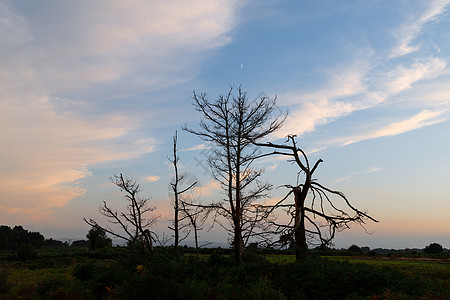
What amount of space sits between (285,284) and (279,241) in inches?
157

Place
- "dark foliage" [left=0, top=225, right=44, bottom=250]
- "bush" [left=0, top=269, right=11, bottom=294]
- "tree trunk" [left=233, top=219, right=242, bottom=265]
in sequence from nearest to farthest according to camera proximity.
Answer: "tree trunk" [left=233, top=219, right=242, bottom=265]
"bush" [left=0, top=269, right=11, bottom=294]
"dark foliage" [left=0, top=225, right=44, bottom=250]

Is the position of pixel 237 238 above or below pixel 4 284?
above

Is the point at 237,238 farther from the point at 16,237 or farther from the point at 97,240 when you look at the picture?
the point at 16,237

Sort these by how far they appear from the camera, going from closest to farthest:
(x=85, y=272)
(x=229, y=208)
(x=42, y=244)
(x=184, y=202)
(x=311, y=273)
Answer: (x=311, y=273) < (x=85, y=272) < (x=229, y=208) < (x=184, y=202) < (x=42, y=244)

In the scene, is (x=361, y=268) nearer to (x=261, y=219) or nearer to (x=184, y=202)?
(x=261, y=219)

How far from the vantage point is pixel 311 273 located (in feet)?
36.9

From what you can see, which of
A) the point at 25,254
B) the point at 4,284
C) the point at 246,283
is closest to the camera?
the point at 246,283

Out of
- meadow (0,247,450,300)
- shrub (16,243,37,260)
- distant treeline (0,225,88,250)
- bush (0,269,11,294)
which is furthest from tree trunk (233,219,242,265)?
distant treeline (0,225,88,250)

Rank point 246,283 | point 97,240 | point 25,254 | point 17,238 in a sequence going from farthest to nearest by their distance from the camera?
point 17,238 → point 97,240 → point 25,254 → point 246,283

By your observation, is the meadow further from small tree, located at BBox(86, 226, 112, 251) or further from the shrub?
small tree, located at BBox(86, 226, 112, 251)

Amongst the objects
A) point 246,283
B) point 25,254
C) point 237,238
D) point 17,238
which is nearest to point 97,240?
point 25,254

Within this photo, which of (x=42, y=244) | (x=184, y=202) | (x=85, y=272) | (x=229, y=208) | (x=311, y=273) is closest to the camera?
A: (x=311, y=273)

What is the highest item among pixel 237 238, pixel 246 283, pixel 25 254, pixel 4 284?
pixel 237 238

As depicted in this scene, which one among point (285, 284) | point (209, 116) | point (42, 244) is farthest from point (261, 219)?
point (42, 244)
